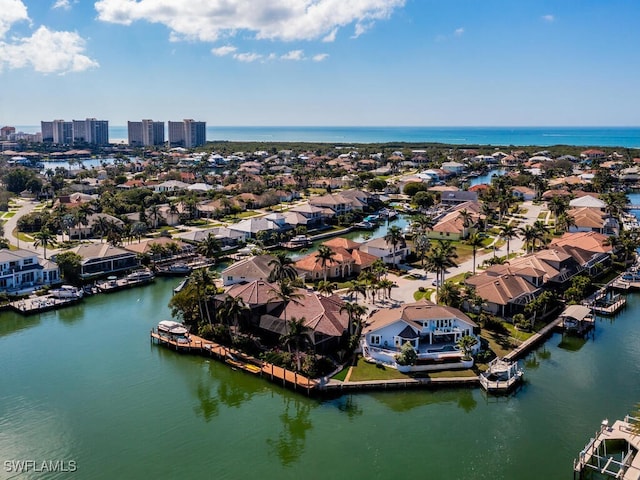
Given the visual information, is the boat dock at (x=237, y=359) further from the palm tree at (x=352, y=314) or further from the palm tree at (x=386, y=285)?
the palm tree at (x=386, y=285)

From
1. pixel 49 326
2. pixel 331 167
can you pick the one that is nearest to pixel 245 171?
pixel 331 167

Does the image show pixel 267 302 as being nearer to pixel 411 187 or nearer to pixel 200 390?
pixel 200 390

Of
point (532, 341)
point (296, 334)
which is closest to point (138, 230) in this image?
point (296, 334)

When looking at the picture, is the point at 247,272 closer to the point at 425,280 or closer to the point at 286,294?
the point at 286,294

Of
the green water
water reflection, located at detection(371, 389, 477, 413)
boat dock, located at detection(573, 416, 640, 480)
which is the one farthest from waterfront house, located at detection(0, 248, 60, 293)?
boat dock, located at detection(573, 416, 640, 480)

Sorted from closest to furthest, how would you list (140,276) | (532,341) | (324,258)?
(532,341)
(324,258)
(140,276)

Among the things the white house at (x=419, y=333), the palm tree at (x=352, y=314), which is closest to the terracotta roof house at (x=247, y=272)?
the palm tree at (x=352, y=314)
